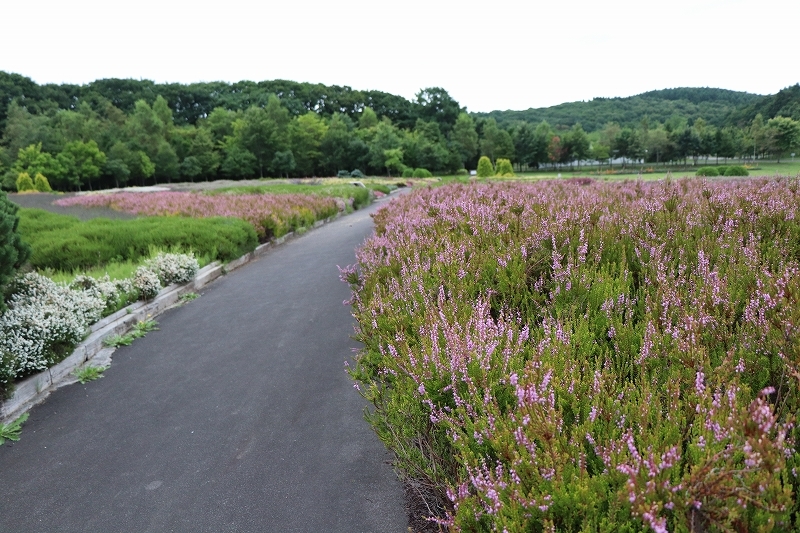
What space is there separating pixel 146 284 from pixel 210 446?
511 centimetres

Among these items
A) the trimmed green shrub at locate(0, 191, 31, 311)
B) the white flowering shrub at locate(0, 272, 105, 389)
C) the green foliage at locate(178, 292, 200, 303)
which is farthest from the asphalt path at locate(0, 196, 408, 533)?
the green foliage at locate(178, 292, 200, 303)

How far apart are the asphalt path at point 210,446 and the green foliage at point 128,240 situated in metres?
4.99

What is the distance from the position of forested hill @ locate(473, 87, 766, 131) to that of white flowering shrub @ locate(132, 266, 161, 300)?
123 meters

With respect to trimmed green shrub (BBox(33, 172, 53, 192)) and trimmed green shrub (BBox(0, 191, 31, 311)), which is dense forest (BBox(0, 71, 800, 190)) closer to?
trimmed green shrub (BBox(33, 172, 53, 192))

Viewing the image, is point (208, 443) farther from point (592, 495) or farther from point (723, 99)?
point (723, 99)

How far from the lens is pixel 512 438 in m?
2.18

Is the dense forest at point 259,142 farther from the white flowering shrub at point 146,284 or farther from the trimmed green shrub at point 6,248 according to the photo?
the trimmed green shrub at point 6,248

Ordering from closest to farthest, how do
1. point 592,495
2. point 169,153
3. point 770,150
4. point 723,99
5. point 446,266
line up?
point 592,495 < point 446,266 < point 770,150 < point 169,153 < point 723,99

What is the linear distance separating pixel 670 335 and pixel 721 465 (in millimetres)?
1252

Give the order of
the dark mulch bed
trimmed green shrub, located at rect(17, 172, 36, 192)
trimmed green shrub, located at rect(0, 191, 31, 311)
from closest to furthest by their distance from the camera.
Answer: trimmed green shrub, located at rect(0, 191, 31, 311) → the dark mulch bed → trimmed green shrub, located at rect(17, 172, 36, 192)

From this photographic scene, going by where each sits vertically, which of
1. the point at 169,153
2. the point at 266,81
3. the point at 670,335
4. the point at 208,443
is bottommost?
the point at 208,443

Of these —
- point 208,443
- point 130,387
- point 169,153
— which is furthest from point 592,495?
point 169,153

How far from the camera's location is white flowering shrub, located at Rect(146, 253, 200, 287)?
9273 millimetres

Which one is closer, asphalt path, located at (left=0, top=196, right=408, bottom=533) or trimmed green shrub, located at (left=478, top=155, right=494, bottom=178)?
asphalt path, located at (left=0, top=196, right=408, bottom=533)
